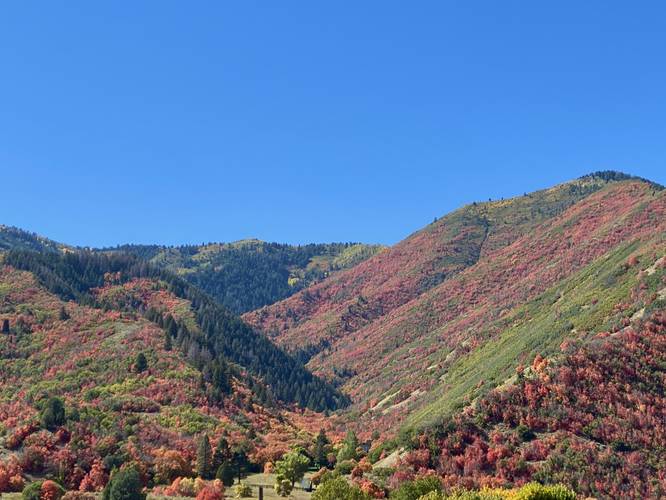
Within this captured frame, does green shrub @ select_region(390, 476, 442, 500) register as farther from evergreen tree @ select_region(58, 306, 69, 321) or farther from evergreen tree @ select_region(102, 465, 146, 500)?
evergreen tree @ select_region(58, 306, 69, 321)

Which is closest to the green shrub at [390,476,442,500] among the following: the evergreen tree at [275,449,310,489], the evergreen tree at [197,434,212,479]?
the evergreen tree at [275,449,310,489]

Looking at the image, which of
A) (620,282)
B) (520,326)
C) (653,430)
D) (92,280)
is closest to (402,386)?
(520,326)

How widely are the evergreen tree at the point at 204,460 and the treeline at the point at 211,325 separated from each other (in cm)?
4973

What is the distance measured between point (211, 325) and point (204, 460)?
84.6m

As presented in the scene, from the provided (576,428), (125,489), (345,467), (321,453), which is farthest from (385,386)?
(125,489)

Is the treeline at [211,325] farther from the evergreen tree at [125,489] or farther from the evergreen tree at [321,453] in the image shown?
the evergreen tree at [125,489]

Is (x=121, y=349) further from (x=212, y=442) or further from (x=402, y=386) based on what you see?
(x=402, y=386)

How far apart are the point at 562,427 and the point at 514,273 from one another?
4636 inches

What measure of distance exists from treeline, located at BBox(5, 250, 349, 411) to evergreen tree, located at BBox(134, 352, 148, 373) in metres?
17.9

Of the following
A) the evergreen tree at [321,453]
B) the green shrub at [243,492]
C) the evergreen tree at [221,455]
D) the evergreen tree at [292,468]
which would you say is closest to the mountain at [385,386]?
the evergreen tree at [321,453]

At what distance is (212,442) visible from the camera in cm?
7675

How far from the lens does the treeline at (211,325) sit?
13820 centimetres

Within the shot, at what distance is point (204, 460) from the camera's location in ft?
223

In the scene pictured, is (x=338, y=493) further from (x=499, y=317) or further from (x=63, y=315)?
(x=499, y=317)
